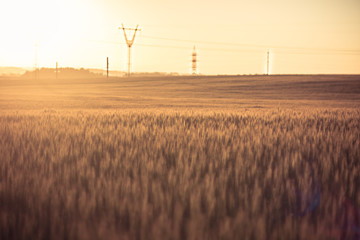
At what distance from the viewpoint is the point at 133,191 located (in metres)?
1.72

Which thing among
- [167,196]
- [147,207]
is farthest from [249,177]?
[147,207]

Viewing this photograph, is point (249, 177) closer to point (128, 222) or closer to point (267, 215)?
point (267, 215)

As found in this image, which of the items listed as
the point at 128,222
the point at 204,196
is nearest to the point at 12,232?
the point at 128,222

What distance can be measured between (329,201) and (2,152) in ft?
9.65

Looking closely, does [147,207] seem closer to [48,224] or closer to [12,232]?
[48,224]

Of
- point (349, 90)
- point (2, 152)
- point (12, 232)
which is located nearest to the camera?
point (12, 232)

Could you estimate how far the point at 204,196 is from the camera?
1760 millimetres

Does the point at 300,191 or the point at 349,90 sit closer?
the point at 300,191

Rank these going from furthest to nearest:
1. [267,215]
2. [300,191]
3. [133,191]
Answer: [300,191], [133,191], [267,215]

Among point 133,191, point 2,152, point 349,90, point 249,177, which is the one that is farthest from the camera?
point 349,90

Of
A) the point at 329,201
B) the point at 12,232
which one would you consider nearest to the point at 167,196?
the point at 12,232

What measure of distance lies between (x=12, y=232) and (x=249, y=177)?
1.51m

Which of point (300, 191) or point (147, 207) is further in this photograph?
point (300, 191)

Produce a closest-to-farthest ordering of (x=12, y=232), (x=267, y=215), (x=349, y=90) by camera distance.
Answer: (x=12, y=232) < (x=267, y=215) < (x=349, y=90)
